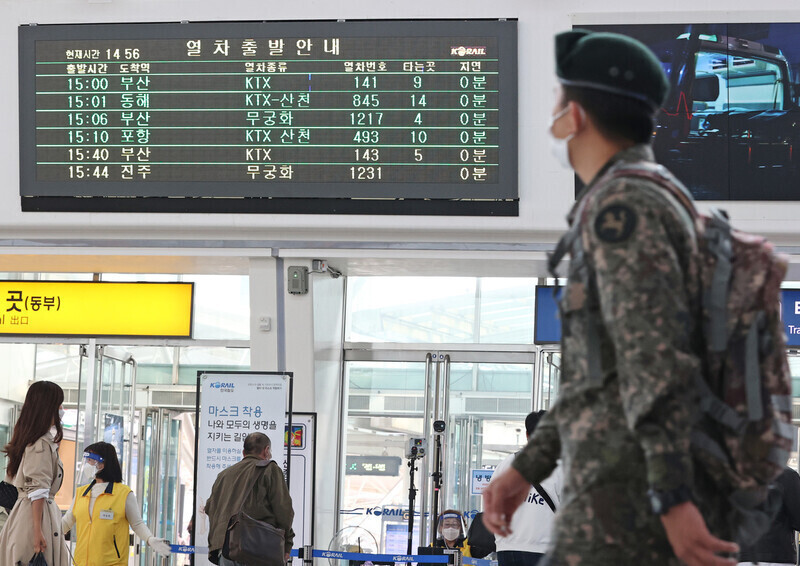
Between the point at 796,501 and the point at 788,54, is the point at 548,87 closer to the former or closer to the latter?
the point at 788,54

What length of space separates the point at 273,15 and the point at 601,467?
26.3 feet

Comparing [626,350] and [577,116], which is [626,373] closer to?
[626,350]

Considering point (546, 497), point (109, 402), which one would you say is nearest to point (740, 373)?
point (546, 497)

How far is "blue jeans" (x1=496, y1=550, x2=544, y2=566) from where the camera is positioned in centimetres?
546

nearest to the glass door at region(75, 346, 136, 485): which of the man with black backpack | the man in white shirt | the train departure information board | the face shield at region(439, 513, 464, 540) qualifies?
the train departure information board

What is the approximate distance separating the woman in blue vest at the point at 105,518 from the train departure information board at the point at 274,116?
2.48 meters

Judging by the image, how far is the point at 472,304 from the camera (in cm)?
1254

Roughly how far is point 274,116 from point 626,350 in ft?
25.2

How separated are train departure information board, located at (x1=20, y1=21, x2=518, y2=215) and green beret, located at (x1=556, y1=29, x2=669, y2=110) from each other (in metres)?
7.06

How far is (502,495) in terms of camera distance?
6.01 ft

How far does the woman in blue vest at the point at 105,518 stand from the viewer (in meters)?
7.52

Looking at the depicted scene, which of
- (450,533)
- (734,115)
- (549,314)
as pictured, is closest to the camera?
(734,115)

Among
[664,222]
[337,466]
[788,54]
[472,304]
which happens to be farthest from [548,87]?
[664,222]

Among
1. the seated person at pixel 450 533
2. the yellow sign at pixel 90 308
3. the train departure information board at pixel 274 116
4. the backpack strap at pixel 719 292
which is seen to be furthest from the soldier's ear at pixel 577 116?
the yellow sign at pixel 90 308
